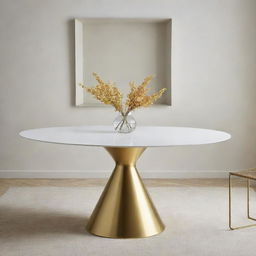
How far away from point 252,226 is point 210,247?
0.56m

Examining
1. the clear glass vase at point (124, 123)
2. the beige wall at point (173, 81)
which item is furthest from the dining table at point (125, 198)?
the beige wall at point (173, 81)

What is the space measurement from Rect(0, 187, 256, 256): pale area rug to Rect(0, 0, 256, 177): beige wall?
637mm

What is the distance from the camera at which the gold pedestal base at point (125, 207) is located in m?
3.07

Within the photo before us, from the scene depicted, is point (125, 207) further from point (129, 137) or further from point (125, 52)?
point (125, 52)

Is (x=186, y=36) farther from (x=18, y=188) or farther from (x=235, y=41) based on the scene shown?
(x=18, y=188)

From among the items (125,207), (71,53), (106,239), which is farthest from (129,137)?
(71,53)

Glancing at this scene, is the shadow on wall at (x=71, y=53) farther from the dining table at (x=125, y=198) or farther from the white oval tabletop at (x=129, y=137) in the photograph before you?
the dining table at (x=125, y=198)

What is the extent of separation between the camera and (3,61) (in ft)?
16.6

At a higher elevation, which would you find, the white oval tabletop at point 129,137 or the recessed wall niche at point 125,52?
the recessed wall niche at point 125,52

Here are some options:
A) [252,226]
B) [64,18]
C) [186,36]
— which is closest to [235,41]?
[186,36]

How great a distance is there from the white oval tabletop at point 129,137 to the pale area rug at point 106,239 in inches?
26.2

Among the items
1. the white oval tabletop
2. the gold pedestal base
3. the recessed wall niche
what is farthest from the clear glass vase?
the recessed wall niche

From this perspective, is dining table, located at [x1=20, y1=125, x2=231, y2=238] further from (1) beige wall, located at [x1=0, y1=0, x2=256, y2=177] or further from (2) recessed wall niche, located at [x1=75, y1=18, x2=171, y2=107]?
(2) recessed wall niche, located at [x1=75, y1=18, x2=171, y2=107]

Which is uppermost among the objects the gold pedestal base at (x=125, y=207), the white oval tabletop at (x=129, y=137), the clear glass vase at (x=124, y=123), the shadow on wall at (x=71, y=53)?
the shadow on wall at (x=71, y=53)
